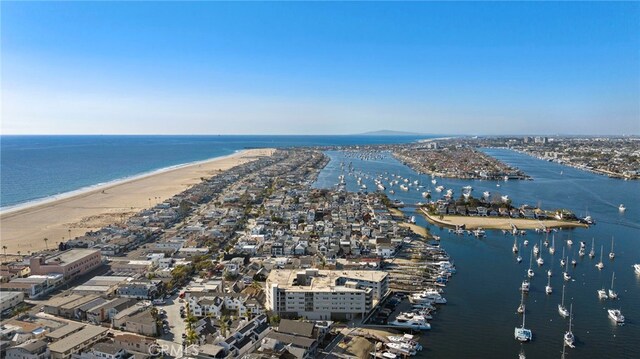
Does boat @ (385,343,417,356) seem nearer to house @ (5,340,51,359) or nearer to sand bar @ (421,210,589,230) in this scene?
house @ (5,340,51,359)

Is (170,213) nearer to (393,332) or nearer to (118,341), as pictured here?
(118,341)

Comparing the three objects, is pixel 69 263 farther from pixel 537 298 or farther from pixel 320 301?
pixel 537 298

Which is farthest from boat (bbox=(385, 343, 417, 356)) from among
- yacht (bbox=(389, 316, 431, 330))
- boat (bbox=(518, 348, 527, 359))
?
boat (bbox=(518, 348, 527, 359))

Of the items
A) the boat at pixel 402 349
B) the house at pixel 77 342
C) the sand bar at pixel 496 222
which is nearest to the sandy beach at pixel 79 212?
the house at pixel 77 342

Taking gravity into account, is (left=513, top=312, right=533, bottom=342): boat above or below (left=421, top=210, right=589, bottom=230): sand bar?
below

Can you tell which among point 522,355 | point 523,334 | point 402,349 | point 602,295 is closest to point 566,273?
point 602,295

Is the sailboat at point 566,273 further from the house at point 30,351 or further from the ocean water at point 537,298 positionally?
the house at point 30,351
